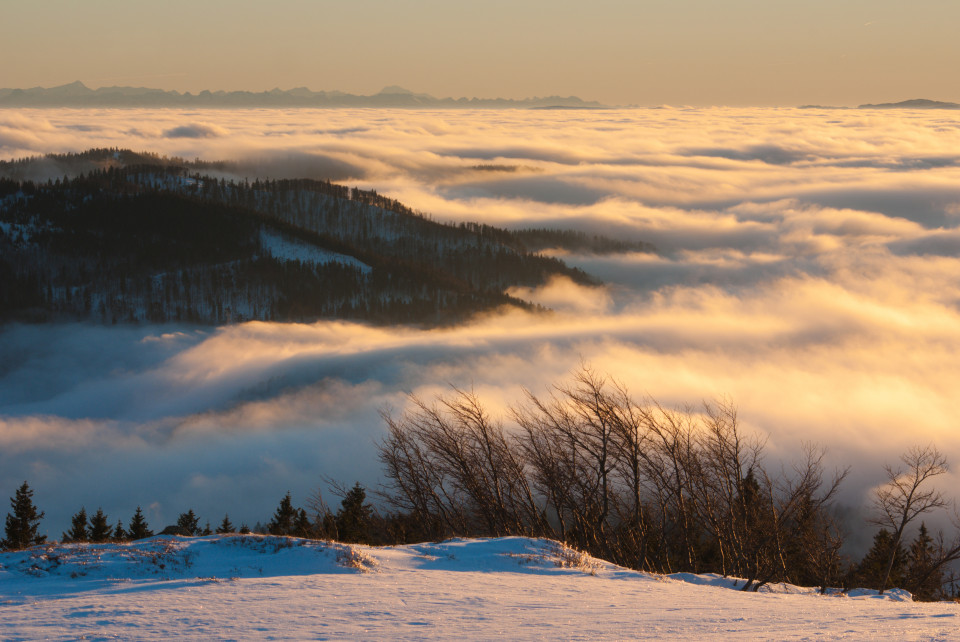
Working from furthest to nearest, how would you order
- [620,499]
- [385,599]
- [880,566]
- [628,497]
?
[880,566] < [628,497] < [620,499] < [385,599]

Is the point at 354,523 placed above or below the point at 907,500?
below

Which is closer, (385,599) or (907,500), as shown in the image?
(385,599)

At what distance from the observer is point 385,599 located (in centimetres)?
1878

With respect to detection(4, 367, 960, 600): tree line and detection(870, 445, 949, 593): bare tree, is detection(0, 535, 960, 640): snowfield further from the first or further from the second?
detection(4, 367, 960, 600): tree line

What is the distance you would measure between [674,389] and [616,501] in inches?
4125

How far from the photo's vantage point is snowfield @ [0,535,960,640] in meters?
16.2

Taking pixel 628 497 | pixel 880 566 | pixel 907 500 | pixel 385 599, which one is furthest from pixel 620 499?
pixel 880 566

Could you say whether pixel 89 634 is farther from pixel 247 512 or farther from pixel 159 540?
pixel 247 512

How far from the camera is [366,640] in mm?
15523

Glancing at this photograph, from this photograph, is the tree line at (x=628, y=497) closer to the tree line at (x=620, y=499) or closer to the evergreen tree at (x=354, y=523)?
the tree line at (x=620, y=499)

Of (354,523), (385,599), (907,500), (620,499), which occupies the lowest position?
(354,523)

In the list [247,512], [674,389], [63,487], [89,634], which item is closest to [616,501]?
[89,634]

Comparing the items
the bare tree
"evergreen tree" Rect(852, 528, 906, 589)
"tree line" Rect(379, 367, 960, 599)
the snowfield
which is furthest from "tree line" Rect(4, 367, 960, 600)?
the snowfield

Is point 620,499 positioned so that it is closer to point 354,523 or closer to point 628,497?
point 628,497
